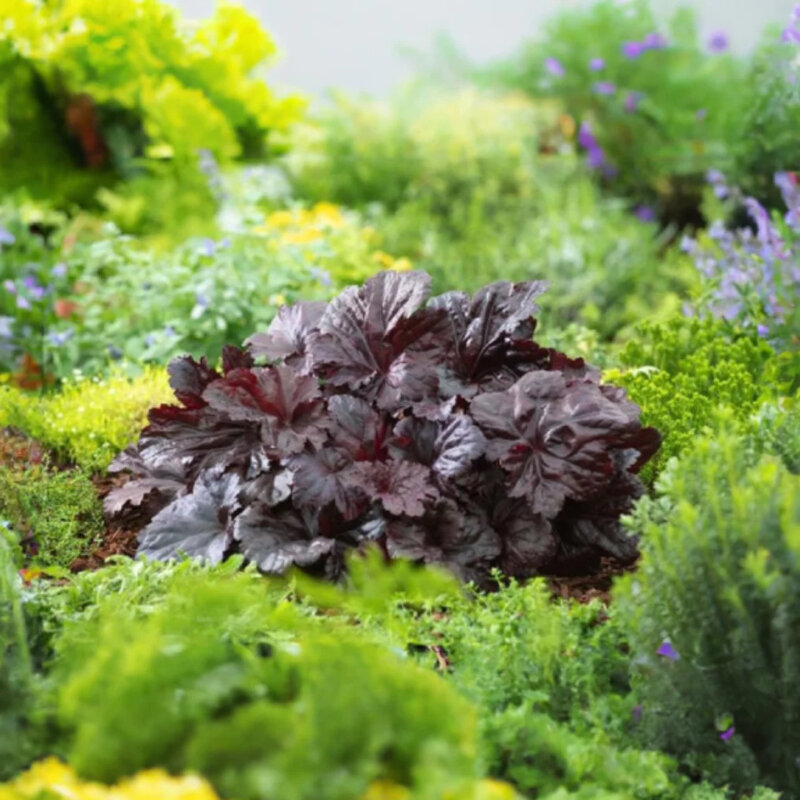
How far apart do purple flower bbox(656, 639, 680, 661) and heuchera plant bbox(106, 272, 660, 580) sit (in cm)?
55

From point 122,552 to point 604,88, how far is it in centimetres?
571

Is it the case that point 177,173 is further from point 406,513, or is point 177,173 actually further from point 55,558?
point 406,513

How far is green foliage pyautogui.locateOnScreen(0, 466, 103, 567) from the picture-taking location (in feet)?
9.42

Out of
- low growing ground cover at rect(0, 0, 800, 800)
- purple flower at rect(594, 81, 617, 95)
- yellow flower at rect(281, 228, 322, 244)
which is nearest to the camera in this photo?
low growing ground cover at rect(0, 0, 800, 800)

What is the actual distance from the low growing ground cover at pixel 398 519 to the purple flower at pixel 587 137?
185cm

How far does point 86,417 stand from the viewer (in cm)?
348

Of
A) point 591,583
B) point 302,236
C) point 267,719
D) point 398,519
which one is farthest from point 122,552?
point 302,236

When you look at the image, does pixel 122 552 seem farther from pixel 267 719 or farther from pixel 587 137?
pixel 587 137

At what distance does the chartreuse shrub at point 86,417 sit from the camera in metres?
3.44

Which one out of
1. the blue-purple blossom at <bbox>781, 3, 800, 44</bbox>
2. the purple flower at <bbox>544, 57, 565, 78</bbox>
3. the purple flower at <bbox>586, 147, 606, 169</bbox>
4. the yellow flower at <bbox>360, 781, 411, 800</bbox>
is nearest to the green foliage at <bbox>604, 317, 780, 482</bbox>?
the blue-purple blossom at <bbox>781, 3, 800, 44</bbox>

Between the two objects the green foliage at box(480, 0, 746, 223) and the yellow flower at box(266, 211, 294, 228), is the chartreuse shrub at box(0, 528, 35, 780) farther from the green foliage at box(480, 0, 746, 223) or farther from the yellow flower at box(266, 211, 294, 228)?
the green foliage at box(480, 0, 746, 223)

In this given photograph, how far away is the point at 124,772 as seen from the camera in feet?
4.89

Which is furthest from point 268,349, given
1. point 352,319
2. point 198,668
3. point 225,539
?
point 198,668

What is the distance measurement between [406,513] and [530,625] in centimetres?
47
